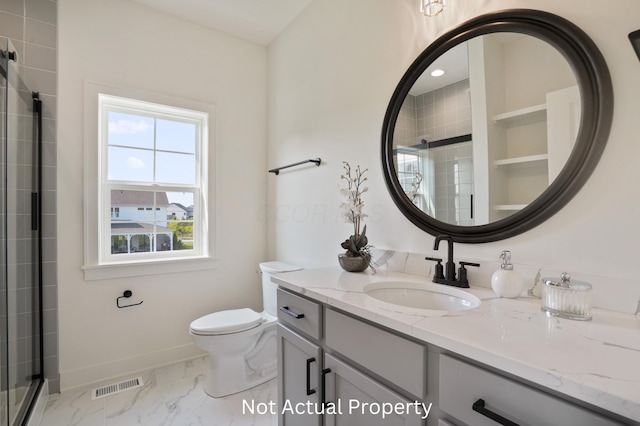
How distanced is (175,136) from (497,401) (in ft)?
8.54

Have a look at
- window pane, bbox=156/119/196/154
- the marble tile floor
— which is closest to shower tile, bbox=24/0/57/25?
window pane, bbox=156/119/196/154

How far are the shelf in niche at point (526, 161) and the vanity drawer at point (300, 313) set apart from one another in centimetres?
89

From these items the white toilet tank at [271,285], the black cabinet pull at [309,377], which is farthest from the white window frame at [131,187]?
the black cabinet pull at [309,377]

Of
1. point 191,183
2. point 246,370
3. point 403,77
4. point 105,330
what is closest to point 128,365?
point 105,330

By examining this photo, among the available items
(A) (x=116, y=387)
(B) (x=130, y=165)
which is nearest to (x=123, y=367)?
(A) (x=116, y=387)

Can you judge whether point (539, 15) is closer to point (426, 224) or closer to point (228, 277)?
point (426, 224)

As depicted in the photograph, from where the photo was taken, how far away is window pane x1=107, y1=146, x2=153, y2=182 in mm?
2219

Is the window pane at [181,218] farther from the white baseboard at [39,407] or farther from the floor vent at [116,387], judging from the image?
the white baseboard at [39,407]

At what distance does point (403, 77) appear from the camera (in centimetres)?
152

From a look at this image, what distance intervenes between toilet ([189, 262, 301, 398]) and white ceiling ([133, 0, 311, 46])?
6.35 ft

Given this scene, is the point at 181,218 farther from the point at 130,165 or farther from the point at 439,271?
the point at 439,271

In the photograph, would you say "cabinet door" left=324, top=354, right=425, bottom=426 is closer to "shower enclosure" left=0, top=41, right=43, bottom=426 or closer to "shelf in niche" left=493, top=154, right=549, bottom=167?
"shelf in niche" left=493, top=154, right=549, bottom=167

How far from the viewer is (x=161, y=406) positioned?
179 cm

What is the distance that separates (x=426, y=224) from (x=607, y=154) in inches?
26.0
